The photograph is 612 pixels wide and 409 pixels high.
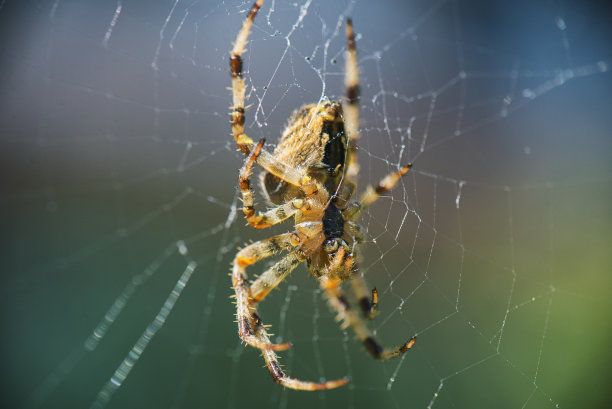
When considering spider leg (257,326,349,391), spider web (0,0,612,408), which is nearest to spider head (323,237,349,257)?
spider leg (257,326,349,391)

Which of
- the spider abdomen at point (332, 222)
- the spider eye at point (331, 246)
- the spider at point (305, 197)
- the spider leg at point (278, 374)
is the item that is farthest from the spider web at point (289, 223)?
the spider leg at point (278, 374)

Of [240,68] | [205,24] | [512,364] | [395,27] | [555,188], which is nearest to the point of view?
[240,68]

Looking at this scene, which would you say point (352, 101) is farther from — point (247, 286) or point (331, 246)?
point (247, 286)

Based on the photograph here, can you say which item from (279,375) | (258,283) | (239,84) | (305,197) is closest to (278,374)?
(279,375)

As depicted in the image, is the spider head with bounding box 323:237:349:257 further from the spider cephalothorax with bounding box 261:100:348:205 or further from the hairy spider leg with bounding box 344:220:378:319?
the spider cephalothorax with bounding box 261:100:348:205

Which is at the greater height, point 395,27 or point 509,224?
point 395,27

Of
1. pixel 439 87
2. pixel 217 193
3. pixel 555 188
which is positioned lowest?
pixel 555 188

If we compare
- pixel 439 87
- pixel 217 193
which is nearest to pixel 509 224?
pixel 439 87

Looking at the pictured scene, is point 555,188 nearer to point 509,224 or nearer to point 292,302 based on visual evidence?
point 509,224
